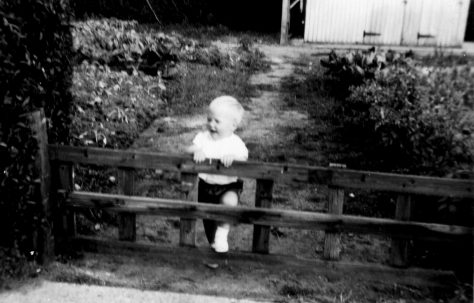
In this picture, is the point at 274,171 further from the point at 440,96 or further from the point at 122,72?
the point at 122,72

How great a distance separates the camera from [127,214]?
14.0 ft

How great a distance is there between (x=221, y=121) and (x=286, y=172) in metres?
0.61

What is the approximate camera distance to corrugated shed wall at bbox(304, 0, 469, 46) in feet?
55.5

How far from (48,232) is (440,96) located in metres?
4.45

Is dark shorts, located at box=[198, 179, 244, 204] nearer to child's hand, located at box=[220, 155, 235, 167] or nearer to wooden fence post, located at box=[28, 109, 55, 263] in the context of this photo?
child's hand, located at box=[220, 155, 235, 167]

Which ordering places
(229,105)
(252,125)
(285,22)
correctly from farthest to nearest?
(285,22) < (252,125) < (229,105)

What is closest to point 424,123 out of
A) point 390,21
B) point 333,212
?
point 333,212

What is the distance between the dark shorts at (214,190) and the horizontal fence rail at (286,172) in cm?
30

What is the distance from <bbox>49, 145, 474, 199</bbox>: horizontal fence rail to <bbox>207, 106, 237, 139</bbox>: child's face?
27 cm

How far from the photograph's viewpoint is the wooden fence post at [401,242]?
159 inches

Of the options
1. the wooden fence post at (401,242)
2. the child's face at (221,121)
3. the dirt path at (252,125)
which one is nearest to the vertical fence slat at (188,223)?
the child's face at (221,121)

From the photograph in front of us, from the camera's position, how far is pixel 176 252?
14.2ft

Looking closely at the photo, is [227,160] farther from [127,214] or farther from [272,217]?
[127,214]

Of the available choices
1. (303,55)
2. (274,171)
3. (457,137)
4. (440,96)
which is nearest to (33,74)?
(274,171)
